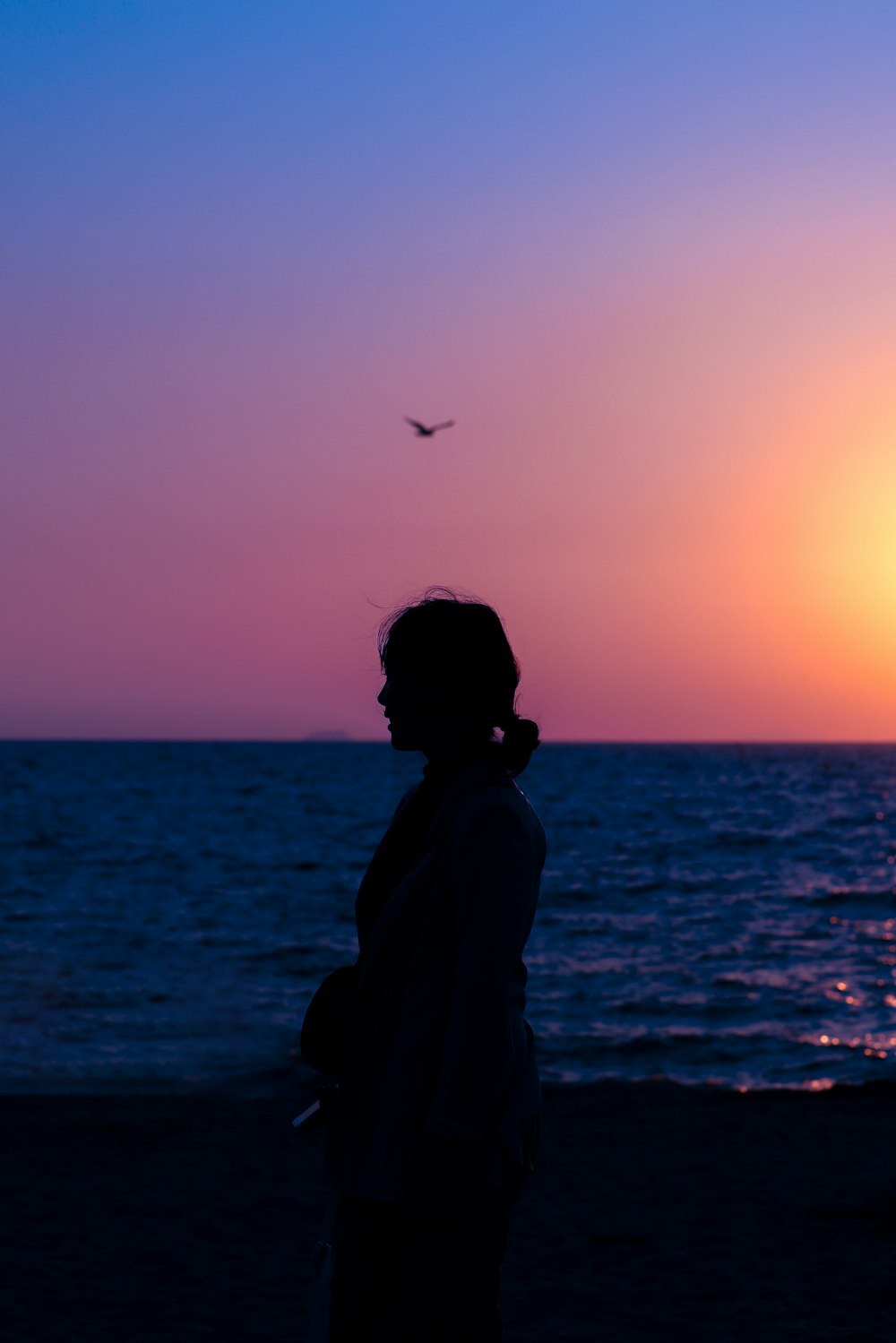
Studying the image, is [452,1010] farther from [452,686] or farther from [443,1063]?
[452,686]

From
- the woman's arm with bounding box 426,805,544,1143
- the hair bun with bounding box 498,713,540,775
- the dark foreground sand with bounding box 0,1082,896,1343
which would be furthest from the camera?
the dark foreground sand with bounding box 0,1082,896,1343

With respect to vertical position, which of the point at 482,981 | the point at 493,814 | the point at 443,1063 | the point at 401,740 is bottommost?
the point at 443,1063

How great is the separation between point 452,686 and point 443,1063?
71 cm

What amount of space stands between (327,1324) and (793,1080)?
11.2 meters

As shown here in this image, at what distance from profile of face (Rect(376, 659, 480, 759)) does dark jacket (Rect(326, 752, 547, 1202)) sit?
81 mm

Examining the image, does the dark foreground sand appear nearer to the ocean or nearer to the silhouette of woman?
the ocean

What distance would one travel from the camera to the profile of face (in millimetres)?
2740

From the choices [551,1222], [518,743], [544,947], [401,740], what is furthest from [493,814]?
[544,947]

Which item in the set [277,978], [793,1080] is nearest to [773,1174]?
[793,1080]

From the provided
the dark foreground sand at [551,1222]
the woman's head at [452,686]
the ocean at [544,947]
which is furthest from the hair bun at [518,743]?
the ocean at [544,947]

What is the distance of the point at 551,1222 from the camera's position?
7648 mm

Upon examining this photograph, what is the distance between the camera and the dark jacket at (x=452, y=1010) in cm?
245

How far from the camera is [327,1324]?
8.55ft

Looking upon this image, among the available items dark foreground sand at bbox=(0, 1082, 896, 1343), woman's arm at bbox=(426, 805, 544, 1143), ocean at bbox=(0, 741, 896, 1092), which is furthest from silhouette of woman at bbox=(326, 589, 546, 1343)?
ocean at bbox=(0, 741, 896, 1092)
